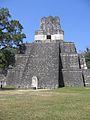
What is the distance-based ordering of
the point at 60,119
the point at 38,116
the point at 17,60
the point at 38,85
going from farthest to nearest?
the point at 17,60
the point at 38,85
the point at 38,116
the point at 60,119

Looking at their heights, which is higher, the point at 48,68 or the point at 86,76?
the point at 48,68

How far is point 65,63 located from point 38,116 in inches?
1242

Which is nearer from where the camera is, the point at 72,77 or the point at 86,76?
the point at 72,77

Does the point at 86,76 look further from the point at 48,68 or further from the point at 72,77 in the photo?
the point at 48,68

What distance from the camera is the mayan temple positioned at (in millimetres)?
36844

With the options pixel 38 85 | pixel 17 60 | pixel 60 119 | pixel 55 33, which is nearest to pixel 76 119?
pixel 60 119

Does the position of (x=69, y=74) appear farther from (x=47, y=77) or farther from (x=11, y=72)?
(x=11, y=72)

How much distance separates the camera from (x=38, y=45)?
1727 inches

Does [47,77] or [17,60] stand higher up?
[17,60]

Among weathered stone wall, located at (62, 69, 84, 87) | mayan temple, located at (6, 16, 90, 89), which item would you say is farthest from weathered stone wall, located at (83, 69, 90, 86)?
weathered stone wall, located at (62, 69, 84, 87)

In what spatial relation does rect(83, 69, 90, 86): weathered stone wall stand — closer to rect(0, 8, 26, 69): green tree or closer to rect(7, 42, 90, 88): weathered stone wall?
rect(7, 42, 90, 88): weathered stone wall

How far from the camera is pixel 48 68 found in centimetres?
3806

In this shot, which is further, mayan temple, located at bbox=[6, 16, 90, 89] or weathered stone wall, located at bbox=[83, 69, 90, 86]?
weathered stone wall, located at bbox=[83, 69, 90, 86]

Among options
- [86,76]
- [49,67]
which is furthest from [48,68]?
[86,76]
